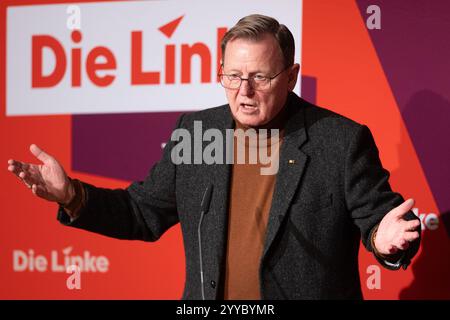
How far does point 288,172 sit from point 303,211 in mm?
144

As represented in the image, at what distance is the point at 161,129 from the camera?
12.1ft

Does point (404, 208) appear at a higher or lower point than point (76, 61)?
lower

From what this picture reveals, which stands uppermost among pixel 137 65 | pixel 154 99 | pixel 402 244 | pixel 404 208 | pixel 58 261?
pixel 137 65

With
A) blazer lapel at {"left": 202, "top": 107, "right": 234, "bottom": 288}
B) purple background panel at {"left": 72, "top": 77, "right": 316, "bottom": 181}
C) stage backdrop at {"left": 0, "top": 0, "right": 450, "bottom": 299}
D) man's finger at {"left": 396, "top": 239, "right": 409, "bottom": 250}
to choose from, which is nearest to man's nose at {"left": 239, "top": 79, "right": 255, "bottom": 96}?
blazer lapel at {"left": 202, "top": 107, "right": 234, "bottom": 288}

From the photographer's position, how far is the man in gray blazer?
2.49m

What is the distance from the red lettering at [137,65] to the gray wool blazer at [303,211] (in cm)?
106

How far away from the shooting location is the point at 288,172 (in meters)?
2.55

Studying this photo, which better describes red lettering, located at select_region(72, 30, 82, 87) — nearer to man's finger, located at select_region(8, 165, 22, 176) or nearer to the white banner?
the white banner

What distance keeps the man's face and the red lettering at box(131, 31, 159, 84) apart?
118 centimetres

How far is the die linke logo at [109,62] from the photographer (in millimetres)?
3639

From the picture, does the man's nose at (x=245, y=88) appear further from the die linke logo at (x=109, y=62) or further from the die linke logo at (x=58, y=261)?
the die linke logo at (x=58, y=261)

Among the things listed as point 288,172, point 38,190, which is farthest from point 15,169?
point 288,172

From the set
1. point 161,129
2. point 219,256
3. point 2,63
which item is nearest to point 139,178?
point 161,129

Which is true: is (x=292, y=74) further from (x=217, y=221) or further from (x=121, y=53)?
(x=121, y=53)
